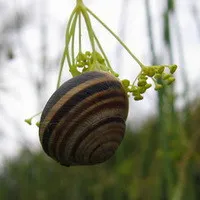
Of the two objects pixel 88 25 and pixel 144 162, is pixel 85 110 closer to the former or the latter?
pixel 88 25

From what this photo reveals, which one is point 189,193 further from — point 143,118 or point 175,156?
point 143,118

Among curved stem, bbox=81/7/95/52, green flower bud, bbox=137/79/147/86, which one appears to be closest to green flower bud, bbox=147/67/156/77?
green flower bud, bbox=137/79/147/86

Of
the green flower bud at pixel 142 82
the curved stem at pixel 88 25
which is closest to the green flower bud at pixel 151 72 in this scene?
the green flower bud at pixel 142 82

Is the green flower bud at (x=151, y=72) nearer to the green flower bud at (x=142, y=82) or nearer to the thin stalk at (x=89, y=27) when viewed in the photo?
the green flower bud at (x=142, y=82)

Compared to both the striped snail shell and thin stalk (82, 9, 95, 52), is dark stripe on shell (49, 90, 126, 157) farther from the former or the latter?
thin stalk (82, 9, 95, 52)

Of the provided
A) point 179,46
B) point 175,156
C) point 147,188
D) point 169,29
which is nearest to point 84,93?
point 169,29

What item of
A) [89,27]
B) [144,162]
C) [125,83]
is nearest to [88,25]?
[89,27]

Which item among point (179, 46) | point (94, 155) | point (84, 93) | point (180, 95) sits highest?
point (179, 46)
